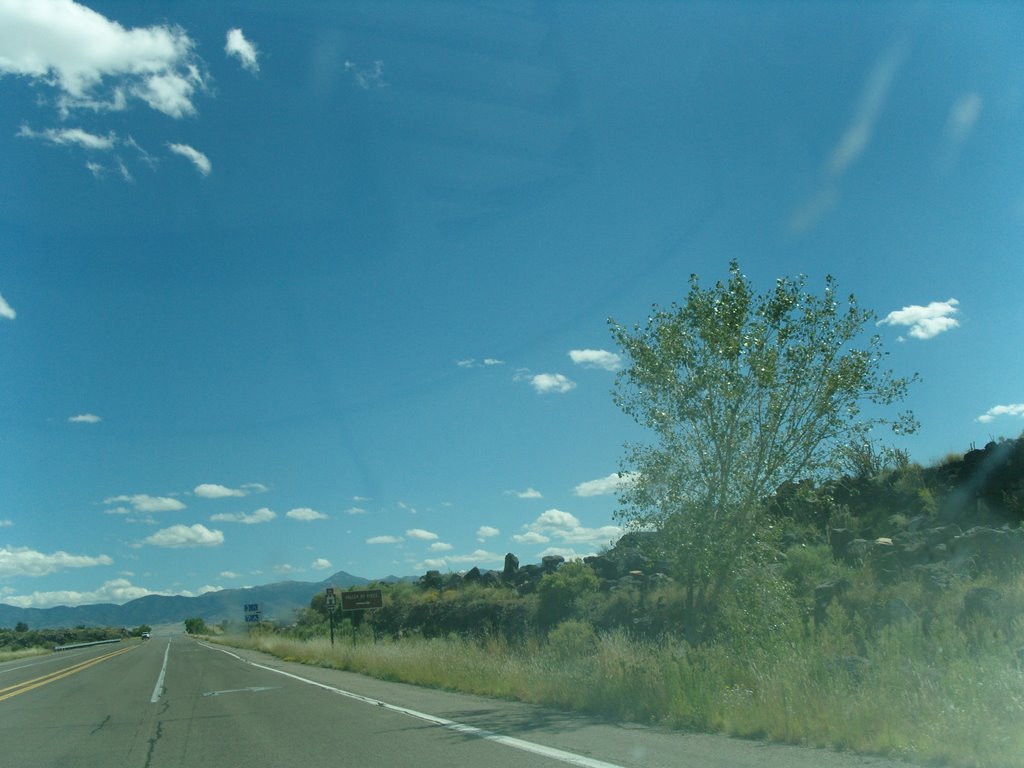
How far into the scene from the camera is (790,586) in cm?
1703

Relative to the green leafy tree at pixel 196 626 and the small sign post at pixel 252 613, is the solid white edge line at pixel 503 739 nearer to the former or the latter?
the small sign post at pixel 252 613

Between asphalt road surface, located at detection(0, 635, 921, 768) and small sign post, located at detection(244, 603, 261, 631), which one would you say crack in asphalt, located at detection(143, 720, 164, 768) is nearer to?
asphalt road surface, located at detection(0, 635, 921, 768)

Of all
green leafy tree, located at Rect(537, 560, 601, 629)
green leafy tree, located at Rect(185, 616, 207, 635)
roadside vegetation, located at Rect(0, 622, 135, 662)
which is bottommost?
green leafy tree, located at Rect(537, 560, 601, 629)

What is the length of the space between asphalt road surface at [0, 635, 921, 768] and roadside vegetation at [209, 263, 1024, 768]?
986 millimetres

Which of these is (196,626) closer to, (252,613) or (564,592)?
(252,613)

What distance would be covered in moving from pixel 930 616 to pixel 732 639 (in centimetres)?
647

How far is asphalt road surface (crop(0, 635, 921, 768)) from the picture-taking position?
9.84 m

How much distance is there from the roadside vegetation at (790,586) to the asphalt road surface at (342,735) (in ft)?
3.24

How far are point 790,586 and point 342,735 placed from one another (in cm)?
921

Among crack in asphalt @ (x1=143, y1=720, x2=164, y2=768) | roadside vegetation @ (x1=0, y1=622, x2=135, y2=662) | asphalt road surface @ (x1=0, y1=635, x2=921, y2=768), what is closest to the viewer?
asphalt road surface @ (x1=0, y1=635, x2=921, y2=768)

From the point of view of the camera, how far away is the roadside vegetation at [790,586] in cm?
1055

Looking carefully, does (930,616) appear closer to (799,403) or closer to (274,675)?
(799,403)

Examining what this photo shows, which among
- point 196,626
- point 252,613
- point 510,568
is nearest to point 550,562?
point 510,568

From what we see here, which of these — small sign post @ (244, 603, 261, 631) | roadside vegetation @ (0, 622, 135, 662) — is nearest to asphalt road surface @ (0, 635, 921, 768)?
small sign post @ (244, 603, 261, 631)
